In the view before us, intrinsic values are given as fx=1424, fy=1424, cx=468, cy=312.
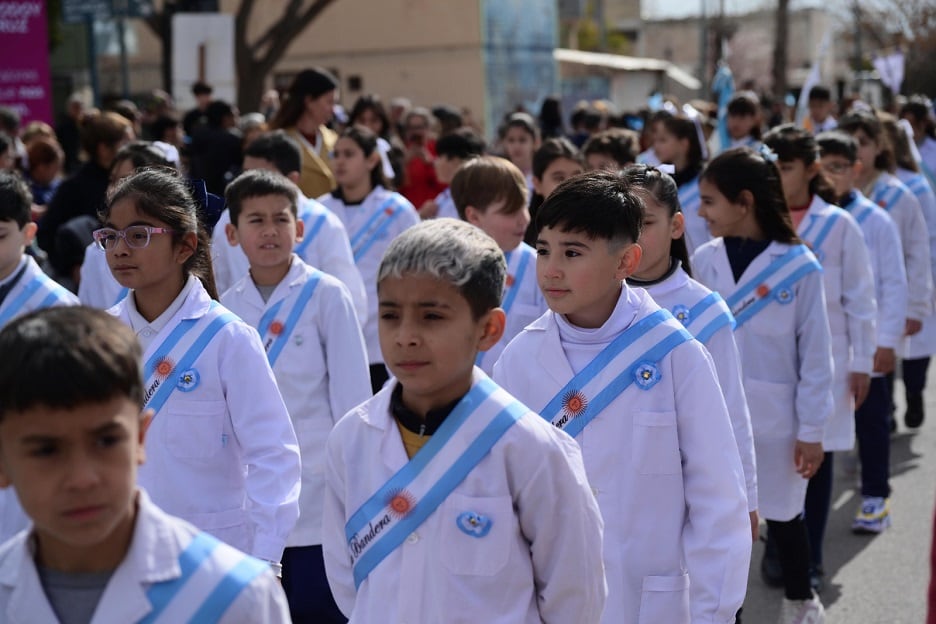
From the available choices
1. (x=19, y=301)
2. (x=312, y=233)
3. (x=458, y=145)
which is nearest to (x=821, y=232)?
(x=312, y=233)

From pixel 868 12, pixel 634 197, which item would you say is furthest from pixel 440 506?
pixel 868 12

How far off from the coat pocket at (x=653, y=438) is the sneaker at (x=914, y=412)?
7.02 m

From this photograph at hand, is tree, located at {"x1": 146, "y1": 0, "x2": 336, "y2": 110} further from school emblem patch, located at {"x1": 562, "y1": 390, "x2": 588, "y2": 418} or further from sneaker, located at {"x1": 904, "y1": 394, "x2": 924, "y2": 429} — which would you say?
school emblem patch, located at {"x1": 562, "y1": 390, "x2": 588, "y2": 418}

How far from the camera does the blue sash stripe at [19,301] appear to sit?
506cm

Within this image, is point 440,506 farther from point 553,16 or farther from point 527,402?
point 553,16

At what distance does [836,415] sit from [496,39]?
31947 mm

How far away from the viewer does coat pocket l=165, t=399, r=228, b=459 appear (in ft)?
14.0

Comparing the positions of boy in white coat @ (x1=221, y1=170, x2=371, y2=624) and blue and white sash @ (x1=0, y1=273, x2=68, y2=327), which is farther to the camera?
boy in white coat @ (x1=221, y1=170, x2=371, y2=624)

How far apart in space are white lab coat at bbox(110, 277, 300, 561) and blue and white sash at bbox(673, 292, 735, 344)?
145 cm

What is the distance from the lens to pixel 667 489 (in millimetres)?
4117

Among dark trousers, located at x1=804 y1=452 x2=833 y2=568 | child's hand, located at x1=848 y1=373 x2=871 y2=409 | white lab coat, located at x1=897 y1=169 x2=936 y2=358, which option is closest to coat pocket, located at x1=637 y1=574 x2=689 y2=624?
dark trousers, located at x1=804 y1=452 x2=833 y2=568

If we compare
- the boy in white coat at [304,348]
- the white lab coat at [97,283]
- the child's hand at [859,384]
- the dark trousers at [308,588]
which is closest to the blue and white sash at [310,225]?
the white lab coat at [97,283]

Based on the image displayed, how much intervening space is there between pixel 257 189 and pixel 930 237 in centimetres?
648

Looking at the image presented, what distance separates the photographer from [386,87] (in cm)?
3984
